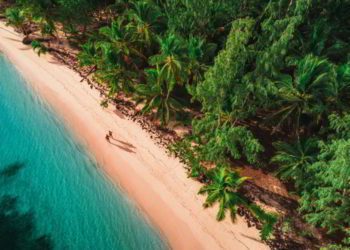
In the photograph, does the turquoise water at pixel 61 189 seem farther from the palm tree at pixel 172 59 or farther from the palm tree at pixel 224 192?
the palm tree at pixel 172 59

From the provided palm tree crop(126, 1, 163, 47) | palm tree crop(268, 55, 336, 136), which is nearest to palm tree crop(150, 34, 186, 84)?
palm tree crop(126, 1, 163, 47)

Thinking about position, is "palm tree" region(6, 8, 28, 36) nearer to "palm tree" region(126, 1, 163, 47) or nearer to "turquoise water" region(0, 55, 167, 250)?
"turquoise water" region(0, 55, 167, 250)

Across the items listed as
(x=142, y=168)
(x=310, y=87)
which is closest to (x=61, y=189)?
(x=142, y=168)

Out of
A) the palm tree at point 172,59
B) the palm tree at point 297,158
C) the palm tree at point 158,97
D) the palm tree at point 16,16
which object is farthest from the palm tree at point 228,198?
the palm tree at point 16,16

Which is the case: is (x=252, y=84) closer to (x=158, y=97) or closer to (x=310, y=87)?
(x=310, y=87)

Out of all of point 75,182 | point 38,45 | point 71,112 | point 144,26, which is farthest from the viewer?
point 38,45

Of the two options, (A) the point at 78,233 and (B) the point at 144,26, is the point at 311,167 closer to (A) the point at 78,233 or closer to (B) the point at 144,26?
(A) the point at 78,233

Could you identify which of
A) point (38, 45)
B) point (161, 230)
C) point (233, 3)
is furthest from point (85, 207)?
point (38, 45)

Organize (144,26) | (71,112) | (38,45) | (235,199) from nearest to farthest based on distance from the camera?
(235,199) < (144,26) < (71,112) < (38,45)
